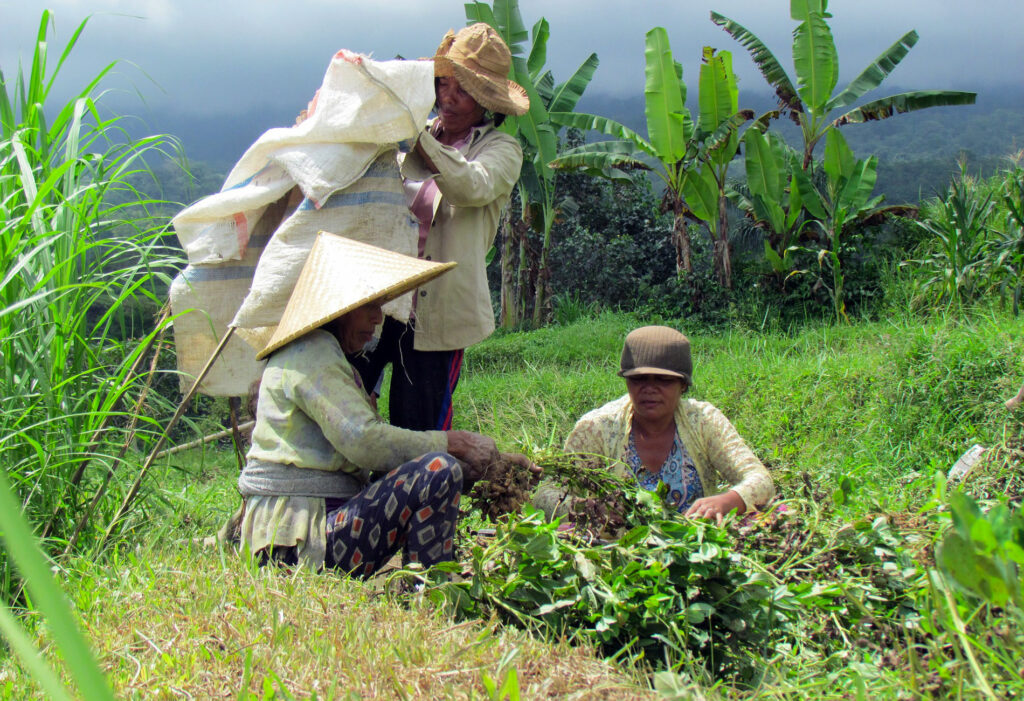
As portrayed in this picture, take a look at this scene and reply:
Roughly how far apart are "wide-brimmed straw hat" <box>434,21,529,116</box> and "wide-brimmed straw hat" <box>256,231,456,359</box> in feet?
2.81

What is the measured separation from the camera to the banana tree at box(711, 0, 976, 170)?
11.0 meters

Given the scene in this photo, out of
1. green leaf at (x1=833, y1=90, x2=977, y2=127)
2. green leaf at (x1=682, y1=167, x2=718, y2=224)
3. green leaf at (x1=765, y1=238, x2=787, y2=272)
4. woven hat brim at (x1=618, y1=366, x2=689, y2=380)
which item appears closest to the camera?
woven hat brim at (x1=618, y1=366, x2=689, y2=380)

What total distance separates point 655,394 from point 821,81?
9.21m

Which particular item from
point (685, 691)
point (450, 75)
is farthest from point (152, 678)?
point (450, 75)

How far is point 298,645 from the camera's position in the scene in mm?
2035

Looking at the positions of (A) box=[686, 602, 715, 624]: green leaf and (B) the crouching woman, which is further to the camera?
(B) the crouching woman

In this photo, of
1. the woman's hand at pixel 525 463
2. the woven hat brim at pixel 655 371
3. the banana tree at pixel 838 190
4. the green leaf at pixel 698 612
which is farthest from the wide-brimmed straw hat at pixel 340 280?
the banana tree at pixel 838 190

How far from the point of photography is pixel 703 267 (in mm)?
15711

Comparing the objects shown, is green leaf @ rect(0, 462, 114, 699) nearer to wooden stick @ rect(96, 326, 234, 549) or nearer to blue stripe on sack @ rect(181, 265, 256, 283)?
wooden stick @ rect(96, 326, 234, 549)

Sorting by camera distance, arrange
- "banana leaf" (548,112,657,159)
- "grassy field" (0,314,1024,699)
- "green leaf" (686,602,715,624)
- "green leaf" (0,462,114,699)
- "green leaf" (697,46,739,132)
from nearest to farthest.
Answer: "green leaf" (0,462,114,699) → "grassy field" (0,314,1024,699) → "green leaf" (686,602,715,624) → "green leaf" (697,46,739,132) → "banana leaf" (548,112,657,159)

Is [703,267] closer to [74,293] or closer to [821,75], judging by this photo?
[821,75]

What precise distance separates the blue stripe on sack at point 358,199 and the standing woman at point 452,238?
0.66ft

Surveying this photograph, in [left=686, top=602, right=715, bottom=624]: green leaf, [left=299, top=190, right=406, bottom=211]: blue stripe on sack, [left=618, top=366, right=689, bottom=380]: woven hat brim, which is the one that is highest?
[left=299, top=190, right=406, bottom=211]: blue stripe on sack

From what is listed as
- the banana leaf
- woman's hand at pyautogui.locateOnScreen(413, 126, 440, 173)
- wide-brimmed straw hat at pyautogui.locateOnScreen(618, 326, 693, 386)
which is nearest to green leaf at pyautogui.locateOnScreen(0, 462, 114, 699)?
woman's hand at pyautogui.locateOnScreen(413, 126, 440, 173)
